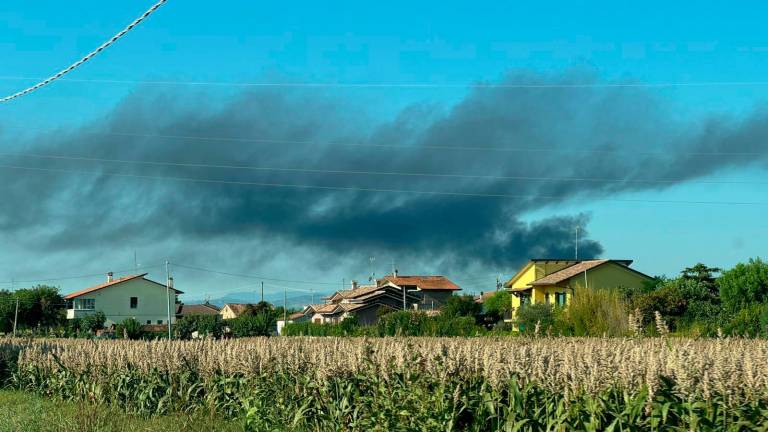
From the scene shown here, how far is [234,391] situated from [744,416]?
936cm

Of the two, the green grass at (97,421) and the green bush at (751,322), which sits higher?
the green bush at (751,322)

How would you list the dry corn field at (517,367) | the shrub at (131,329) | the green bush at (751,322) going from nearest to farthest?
the dry corn field at (517,367) → the green bush at (751,322) → the shrub at (131,329)

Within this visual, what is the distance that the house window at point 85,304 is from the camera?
11006 centimetres

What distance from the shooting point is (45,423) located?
14.1 metres

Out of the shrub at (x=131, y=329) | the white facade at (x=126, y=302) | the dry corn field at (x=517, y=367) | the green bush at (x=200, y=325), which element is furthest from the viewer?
the white facade at (x=126, y=302)

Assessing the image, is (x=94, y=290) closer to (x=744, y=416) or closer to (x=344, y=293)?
(x=344, y=293)

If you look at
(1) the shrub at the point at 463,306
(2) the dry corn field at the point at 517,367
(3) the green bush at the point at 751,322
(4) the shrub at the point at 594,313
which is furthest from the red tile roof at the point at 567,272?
(2) the dry corn field at the point at 517,367

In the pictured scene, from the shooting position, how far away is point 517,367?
10125mm

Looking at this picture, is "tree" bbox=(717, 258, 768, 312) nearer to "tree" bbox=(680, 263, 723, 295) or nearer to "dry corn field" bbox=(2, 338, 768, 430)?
"tree" bbox=(680, 263, 723, 295)

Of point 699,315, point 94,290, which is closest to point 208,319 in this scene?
point 94,290

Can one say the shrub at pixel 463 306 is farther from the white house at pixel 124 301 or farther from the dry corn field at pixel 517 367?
the dry corn field at pixel 517 367

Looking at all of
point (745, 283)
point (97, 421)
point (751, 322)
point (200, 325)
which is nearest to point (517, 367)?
point (97, 421)

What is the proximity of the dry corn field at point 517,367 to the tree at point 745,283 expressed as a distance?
57792mm

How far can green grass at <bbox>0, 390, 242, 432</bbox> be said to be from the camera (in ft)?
43.0
